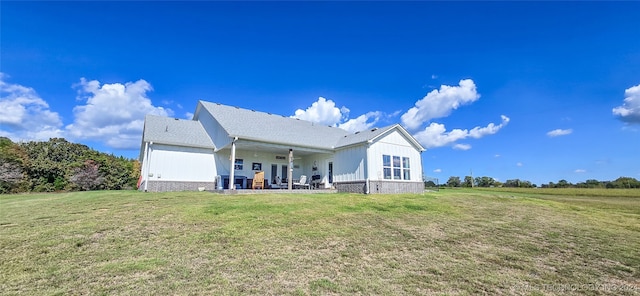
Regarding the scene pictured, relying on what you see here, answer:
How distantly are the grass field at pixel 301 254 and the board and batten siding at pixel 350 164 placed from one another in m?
8.45

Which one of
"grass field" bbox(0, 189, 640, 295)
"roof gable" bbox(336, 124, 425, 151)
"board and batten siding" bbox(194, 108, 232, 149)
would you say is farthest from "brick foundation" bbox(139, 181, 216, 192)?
"roof gable" bbox(336, 124, 425, 151)

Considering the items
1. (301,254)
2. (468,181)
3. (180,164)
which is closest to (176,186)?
(180,164)

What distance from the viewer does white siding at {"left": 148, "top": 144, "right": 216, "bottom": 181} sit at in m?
15.5

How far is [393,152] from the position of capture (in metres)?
17.7

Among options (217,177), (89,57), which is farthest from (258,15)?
(89,57)

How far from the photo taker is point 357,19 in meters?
15.7

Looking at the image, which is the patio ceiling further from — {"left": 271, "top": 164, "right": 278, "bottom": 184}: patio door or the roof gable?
the roof gable

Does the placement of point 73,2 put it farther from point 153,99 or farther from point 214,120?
point 153,99

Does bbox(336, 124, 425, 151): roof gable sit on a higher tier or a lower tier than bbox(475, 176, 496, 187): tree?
higher

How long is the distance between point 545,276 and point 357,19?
14963 mm

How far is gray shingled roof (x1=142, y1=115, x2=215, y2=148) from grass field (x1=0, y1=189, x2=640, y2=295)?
825cm

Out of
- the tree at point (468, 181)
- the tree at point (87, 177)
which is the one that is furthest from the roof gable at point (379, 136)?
the tree at point (468, 181)

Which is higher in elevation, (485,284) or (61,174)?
(61,174)

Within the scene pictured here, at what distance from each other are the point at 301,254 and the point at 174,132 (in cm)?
1567
